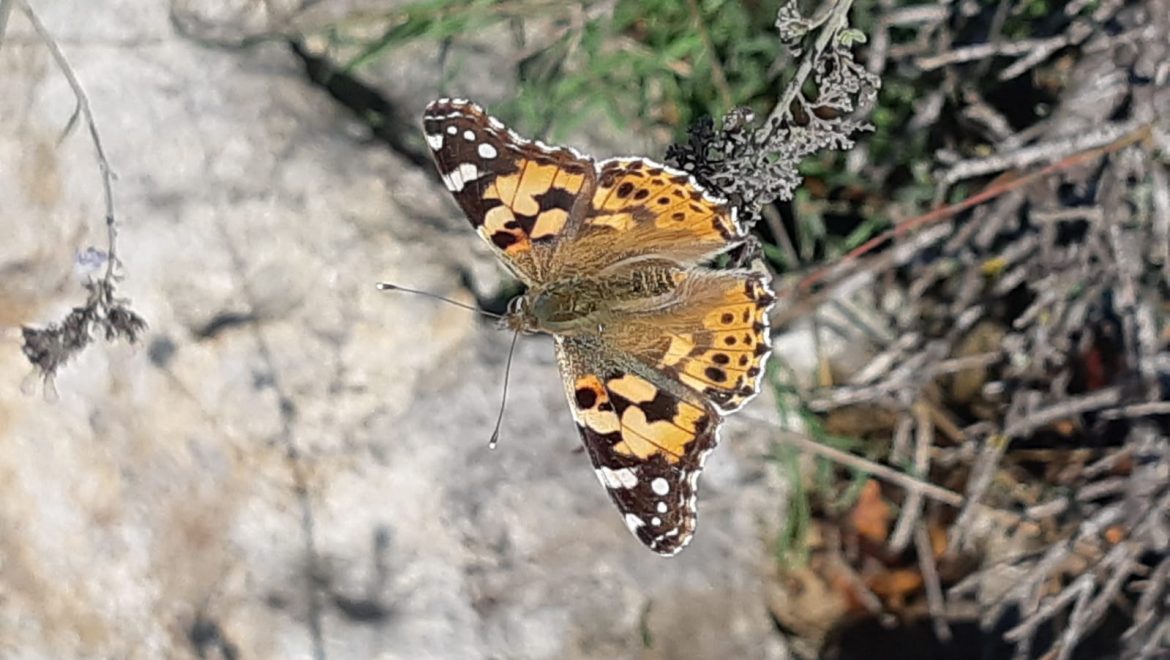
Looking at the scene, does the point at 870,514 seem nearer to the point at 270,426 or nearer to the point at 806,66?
the point at 270,426

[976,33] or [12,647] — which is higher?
[976,33]

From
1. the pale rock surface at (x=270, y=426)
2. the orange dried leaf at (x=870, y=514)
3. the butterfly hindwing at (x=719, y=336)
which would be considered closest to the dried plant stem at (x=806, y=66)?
the butterfly hindwing at (x=719, y=336)

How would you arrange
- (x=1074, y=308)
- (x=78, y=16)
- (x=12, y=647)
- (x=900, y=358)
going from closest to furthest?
1. (x=12, y=647)
2. (x=1074, y=308)
3. (x=78, y=16)
4. (x=900, y=358)

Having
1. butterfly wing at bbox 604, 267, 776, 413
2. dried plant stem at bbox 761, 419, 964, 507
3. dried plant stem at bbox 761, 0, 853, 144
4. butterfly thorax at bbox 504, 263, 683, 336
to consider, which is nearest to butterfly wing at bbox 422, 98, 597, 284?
butterfly thorax at bbox 504, 263, 683, 336

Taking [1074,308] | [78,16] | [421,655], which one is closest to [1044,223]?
[1074,308]

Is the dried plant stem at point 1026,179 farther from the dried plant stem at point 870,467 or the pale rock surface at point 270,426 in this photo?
the pale rock surface at point 270,426

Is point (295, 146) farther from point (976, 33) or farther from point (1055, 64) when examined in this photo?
point (1055, 64)
